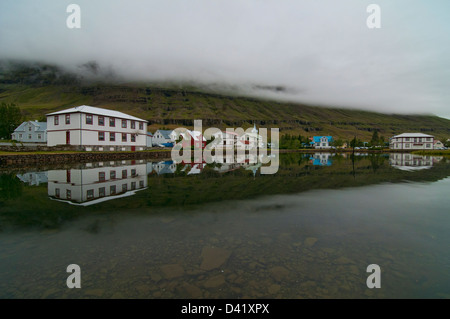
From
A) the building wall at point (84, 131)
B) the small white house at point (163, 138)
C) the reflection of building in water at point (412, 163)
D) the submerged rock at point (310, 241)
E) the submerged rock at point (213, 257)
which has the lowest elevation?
the submerged rock at point (213, 257)

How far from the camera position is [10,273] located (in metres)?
5.65

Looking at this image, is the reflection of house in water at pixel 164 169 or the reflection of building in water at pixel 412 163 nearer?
the reflection of house in water at pixel 164 169

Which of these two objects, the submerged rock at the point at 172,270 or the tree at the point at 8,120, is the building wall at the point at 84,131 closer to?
the tree at the point at 8,120

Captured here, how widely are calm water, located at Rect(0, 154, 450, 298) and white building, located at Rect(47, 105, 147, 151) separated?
112 ft

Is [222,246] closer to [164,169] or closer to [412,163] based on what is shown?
[164,169]

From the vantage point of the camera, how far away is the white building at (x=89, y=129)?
4369cm

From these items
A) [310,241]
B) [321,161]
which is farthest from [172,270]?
[321,161]

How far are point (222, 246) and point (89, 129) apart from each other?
46.2m

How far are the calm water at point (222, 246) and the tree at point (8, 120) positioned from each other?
77896 millimetres

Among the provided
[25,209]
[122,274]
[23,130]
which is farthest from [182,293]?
[23,130]

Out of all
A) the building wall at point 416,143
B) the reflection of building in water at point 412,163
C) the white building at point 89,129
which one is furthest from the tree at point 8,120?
the building wall at point 416,143

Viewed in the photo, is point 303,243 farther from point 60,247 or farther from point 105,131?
point 105,131

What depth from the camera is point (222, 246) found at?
23.7 feet

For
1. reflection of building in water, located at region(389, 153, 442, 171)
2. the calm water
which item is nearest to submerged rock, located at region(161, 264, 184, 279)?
the calm water
